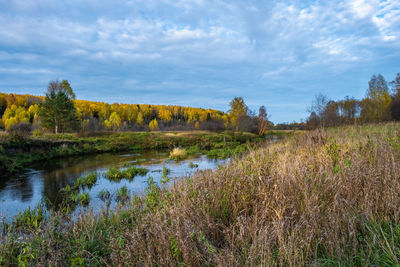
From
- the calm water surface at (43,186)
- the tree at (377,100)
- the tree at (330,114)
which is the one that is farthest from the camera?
the tree at (377,100)

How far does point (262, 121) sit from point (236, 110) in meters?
7.32

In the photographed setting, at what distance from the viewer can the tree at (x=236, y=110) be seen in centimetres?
5222

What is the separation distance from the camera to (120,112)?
312 ft

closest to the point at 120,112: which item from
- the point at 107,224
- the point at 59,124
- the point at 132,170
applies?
the point at 59,124

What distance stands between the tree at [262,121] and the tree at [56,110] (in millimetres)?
37231

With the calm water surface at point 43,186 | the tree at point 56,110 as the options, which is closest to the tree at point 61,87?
the tree at point 56,110

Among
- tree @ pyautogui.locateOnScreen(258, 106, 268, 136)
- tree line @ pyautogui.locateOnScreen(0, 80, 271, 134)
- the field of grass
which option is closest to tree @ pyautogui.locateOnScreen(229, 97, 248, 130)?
tree line @ pyautogui.locateOnScreen(0, 80, 271, 134)

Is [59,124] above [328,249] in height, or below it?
above

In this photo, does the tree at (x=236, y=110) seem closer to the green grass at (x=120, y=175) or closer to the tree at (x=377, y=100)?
the tree at (x=377, y=100)

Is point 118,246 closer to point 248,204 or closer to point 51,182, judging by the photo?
point 248,204

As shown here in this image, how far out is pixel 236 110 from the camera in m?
52.8

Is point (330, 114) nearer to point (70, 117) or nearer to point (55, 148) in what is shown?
point (55, 148)

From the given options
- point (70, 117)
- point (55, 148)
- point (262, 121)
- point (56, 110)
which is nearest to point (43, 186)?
point (55, 148)

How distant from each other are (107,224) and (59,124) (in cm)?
3839
